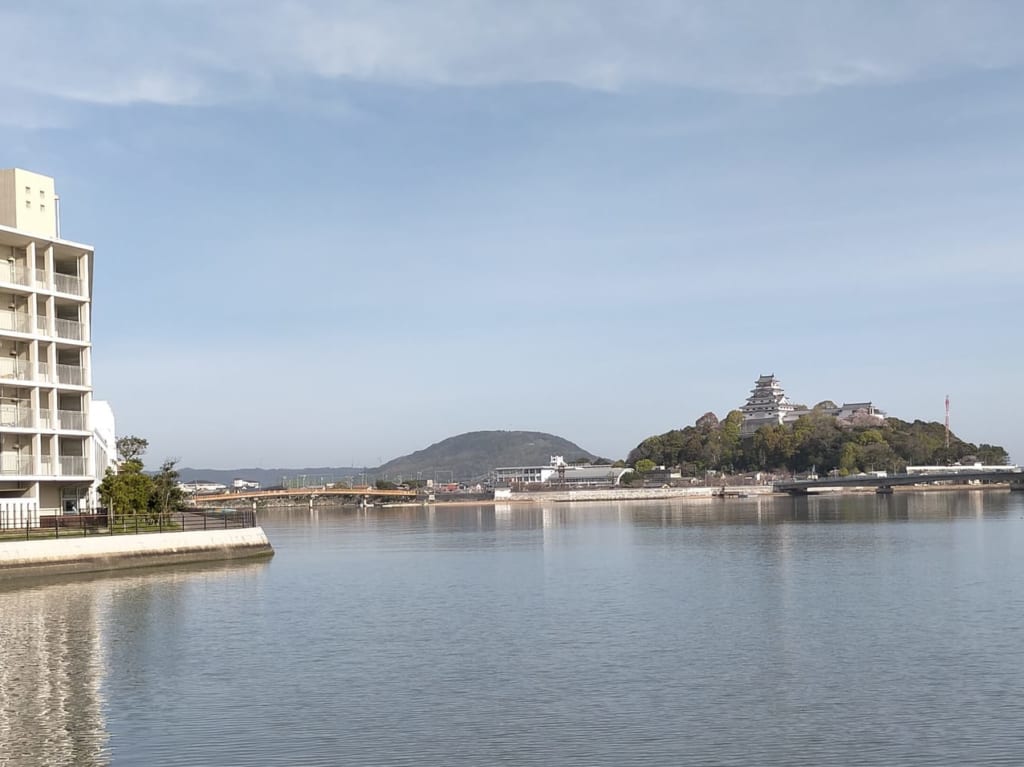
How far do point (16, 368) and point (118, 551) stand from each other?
1227 cm

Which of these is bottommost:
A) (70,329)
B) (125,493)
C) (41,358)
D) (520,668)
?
(520,668)

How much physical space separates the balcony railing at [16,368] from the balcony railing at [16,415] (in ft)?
4.11

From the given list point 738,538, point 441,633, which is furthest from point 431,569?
point 738,538

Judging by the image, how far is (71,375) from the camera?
54.2 meters

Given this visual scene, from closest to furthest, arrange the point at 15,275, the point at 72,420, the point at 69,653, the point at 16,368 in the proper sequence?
the point at 69,653 < the point at 16,368 < the point at 15,275 < the point at 72,420

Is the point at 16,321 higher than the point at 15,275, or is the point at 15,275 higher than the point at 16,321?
the point at 15,275

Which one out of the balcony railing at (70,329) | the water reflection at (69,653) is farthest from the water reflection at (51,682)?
the balcony railing at (70,329)

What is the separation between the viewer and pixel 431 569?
51312mm

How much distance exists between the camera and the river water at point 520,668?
16.9m

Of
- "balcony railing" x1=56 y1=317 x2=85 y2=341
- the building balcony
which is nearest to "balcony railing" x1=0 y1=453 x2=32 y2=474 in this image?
"balcony railing" x1=56 y1=317 x2=85 y2=341

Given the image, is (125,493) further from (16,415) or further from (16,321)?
(16,321)

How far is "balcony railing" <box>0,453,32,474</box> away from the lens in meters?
49.7

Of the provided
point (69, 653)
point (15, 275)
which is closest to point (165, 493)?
point (15, 275)

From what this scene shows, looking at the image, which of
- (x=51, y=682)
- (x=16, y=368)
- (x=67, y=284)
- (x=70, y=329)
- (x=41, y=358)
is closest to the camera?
(x=51, y=682)
